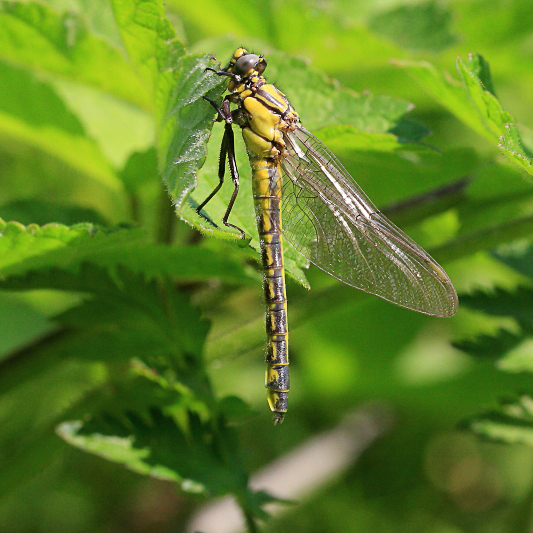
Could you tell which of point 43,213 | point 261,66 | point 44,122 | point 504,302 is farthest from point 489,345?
point 44,122

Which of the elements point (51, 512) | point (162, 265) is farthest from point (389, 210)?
point (51, 512)

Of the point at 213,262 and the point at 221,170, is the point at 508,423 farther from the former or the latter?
the point at 221,170

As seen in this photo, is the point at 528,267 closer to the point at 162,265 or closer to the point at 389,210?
the point at 389,210

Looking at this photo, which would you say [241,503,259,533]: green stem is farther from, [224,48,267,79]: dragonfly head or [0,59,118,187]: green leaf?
[224,48,267,79]: dragonfly head

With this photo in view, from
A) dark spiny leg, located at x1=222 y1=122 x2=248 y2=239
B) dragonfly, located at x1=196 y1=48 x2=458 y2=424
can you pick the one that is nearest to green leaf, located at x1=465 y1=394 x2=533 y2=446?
dragonfly, located at x1=196 y1=48 x2=458 y2=424

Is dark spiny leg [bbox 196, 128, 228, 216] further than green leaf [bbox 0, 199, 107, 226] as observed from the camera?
No

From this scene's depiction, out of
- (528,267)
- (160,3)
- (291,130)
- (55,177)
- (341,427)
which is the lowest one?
(341,427)

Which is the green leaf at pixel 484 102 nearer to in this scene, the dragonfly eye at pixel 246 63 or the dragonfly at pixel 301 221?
the dragonfly at pixel 301 221
